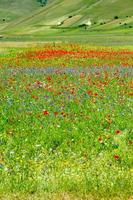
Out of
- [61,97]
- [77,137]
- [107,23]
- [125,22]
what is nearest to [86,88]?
[61,97]

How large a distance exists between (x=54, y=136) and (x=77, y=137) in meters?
0.60

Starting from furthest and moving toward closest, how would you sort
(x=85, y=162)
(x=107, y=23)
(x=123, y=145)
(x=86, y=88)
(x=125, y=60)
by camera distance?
1. (x=107, y=23)
2. (x=125, y=60)
3. (x=86, y=88)
4. (x=123, y=145)
5. (x=85, y=162)

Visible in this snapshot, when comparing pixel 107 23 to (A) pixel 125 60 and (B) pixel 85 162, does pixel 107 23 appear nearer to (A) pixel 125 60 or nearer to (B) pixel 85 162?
(A) pixel 125 60

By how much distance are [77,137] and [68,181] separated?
313 centimetres

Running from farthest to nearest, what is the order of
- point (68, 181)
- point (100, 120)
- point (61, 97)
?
1. point (61, 97)
2. point (100, 120)
3. point (68, 181)

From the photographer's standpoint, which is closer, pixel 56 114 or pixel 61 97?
pixel 56 114

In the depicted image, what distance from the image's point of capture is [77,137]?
1220 centimetres

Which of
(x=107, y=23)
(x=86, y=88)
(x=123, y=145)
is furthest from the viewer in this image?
(x=107, y=23)

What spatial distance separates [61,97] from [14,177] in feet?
24.4

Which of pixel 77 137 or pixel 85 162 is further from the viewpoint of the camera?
pixel 77 137

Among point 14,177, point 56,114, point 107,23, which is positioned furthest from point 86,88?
point 107,23

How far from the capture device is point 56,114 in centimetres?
1367

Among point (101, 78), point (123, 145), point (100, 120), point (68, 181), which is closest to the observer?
point (68, 181)

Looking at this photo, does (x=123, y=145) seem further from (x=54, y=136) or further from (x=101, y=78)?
(x=101, y=78)
